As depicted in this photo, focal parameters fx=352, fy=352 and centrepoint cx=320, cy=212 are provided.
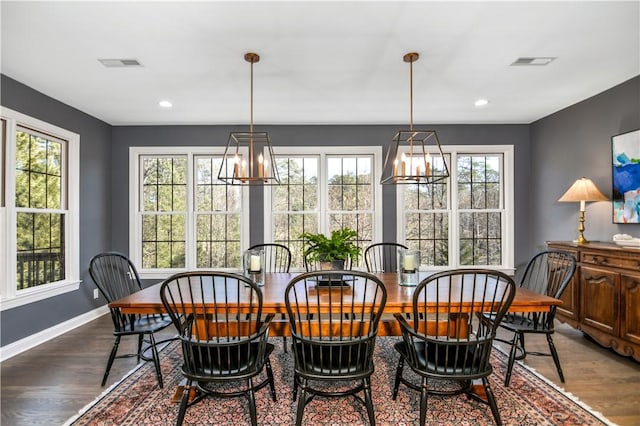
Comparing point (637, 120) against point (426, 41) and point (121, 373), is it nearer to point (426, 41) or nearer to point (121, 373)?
point (426, 41)

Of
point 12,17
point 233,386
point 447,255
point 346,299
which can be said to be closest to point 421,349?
point 346,299

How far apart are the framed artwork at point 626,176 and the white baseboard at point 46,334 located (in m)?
5.89

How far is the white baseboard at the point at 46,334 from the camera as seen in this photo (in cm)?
319

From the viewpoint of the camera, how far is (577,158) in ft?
13.4

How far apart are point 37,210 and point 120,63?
186 cm


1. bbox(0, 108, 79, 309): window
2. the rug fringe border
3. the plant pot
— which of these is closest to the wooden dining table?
the plant pot

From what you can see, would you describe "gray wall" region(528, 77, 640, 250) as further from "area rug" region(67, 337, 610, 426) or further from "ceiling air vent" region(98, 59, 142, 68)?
"ceiling air vent" region(98, 59, 142, 68)

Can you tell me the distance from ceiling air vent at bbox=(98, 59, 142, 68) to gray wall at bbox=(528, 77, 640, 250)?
4550 mm

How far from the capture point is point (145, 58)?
2.90 metres

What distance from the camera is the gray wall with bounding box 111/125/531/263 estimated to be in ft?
16.3

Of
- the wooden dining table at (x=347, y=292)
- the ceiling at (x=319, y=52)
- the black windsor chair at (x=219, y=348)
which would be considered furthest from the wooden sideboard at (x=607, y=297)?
the black windsor chair at (x=219, y=348)

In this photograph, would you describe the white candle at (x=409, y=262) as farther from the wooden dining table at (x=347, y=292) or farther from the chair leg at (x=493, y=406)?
the chair leg at (x=493, y=406)

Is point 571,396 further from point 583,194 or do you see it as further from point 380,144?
point 380,144

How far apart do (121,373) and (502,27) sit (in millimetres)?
3902
